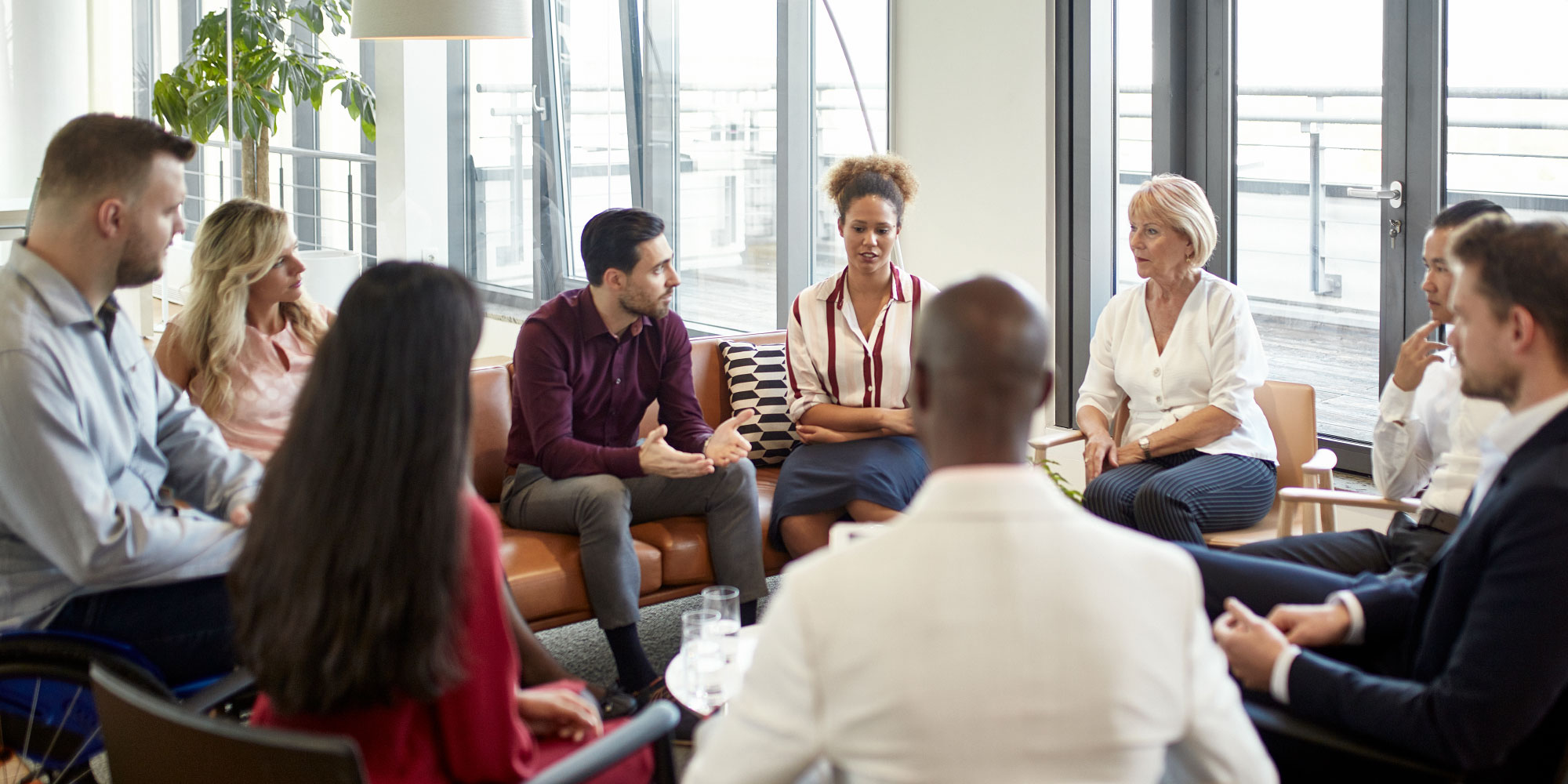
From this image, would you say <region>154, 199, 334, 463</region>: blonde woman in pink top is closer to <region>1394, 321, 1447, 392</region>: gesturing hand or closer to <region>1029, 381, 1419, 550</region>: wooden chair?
<region>1029, 381, 1419, 550</region>: wooden chair

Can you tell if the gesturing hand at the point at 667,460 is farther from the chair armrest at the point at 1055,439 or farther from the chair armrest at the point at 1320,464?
the chair armrest at the point at 1320,464

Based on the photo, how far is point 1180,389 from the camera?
3607mm

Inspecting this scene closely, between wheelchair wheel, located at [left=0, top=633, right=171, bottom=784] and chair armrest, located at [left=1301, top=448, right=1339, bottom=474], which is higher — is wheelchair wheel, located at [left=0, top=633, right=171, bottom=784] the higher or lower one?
the lower one

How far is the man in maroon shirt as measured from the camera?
3.28 metres

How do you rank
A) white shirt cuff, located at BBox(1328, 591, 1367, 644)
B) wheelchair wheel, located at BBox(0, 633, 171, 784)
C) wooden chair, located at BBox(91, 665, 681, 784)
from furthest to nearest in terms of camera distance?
white shirt cuff, located at BBox(1328, 591, 1367, 644)
wheelchair wheel, located at BBox(0, 633, 171, 784)
wooden chair, located at BBox(91, 665, 681, 784)

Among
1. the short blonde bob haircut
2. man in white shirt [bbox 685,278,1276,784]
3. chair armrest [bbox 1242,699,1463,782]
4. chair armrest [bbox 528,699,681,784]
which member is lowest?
chair armrest [bbox 1242,699,1463,782]

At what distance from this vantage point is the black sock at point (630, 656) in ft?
10.2

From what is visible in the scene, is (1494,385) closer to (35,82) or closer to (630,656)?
(630,656)

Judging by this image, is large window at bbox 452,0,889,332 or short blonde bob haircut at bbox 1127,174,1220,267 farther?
large window at bbox 452,0,889,332

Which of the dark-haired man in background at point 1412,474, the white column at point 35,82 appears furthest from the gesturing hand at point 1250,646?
the white column at point 35,82

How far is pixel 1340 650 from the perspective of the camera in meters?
2.20

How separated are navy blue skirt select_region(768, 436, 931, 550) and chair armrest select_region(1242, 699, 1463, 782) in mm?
1697

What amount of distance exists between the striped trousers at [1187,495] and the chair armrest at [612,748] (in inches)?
76.0

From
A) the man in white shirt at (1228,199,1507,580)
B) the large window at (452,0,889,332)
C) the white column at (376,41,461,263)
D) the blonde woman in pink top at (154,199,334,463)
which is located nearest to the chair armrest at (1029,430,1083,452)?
the man in white shirt at (1228,199,1507,580)
